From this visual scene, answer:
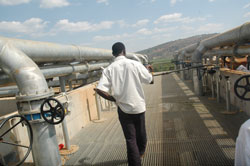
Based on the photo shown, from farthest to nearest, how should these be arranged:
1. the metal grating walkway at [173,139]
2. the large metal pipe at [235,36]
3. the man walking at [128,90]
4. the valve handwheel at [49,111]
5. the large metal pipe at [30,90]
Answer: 1. the large metal pipe at [235,36]
2. the metal grating walkway at [173,139]
3. the man walking at [128,90]
4. the valve handwheel at [49,111]
5. the large metal pipe at [30,90]

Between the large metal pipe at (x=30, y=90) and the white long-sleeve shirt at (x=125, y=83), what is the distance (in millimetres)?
699

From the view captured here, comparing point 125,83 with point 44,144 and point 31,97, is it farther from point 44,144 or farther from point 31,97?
point 44,144

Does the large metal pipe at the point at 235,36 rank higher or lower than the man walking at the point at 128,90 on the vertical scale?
higher

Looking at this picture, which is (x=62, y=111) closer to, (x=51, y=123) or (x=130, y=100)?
(x=51, y=123)

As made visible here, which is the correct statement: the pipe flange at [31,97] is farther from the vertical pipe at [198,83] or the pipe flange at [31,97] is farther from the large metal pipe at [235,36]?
the vertical pipe at [198,83]

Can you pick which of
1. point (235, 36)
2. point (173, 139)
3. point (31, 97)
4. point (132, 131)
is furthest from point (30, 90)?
point (235, 36)

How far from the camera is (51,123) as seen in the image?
7.79 ft

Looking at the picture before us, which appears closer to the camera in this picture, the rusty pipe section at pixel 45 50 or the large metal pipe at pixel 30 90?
the large metal pipe at pixel 30 90

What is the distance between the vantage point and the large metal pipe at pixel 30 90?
219 centimetres

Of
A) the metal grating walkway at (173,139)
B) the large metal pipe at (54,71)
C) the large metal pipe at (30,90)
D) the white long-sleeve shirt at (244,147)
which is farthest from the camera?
the metal grating walkway at (173,139)

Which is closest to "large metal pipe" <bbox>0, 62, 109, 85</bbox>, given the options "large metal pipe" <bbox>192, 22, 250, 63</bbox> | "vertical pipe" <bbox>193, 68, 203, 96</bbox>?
"large metal pipe" <bbox>192, 22, 250, 63</bbox>

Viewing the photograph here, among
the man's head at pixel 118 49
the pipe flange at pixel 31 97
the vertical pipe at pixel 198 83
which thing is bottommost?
the vertical pipe at pixel 198 83

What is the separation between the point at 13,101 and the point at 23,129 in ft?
11.2

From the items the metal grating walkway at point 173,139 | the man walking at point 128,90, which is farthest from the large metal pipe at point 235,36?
the man walking at point 128,90
